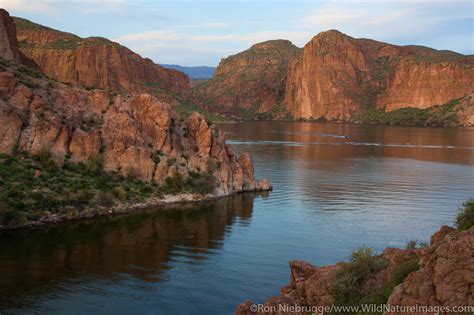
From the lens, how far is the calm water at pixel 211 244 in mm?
30000

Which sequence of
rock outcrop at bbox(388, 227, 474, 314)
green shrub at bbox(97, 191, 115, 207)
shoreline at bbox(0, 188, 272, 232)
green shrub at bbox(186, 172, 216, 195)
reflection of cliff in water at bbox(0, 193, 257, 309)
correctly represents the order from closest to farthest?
rock outcrop at bbox(388, 227, 474, 314)
reflection of cliff in water at bbox(0, 193, 257, 309)
shoreline at bbox(0, 188, 272, 232)
green shrub at bbox(97, 191, 115, 207)
green shrub at bbox(186, 172, 216, 195)

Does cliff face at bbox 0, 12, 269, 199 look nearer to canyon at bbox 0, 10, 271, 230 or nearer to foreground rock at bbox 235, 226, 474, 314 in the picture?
canyon at bbox 0, 10, 271, 230

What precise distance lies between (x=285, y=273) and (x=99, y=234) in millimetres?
17288

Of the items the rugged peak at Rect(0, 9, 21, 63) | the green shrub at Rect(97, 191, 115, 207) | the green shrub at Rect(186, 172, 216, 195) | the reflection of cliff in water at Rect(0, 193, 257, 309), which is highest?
the rugged peak at Rect(0, 9, 21, 63)

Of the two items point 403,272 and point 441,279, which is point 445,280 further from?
point 403,272

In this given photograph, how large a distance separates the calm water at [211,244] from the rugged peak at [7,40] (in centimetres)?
4550

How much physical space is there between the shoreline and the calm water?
1.30m

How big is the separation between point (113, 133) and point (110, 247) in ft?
72.5

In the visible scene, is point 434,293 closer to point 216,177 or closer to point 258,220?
point 258,220

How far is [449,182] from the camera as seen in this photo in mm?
77562

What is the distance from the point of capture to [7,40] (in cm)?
8594

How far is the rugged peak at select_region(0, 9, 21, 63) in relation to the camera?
82938 millimetres

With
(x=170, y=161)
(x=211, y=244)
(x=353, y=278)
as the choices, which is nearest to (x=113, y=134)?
(x=170, y=161)

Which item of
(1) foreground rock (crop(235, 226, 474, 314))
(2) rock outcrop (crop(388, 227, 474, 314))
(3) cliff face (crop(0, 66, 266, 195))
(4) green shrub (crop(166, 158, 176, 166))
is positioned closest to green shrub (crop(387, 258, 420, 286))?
(1) foreground rock (crop(235, 226, 474, 314))
